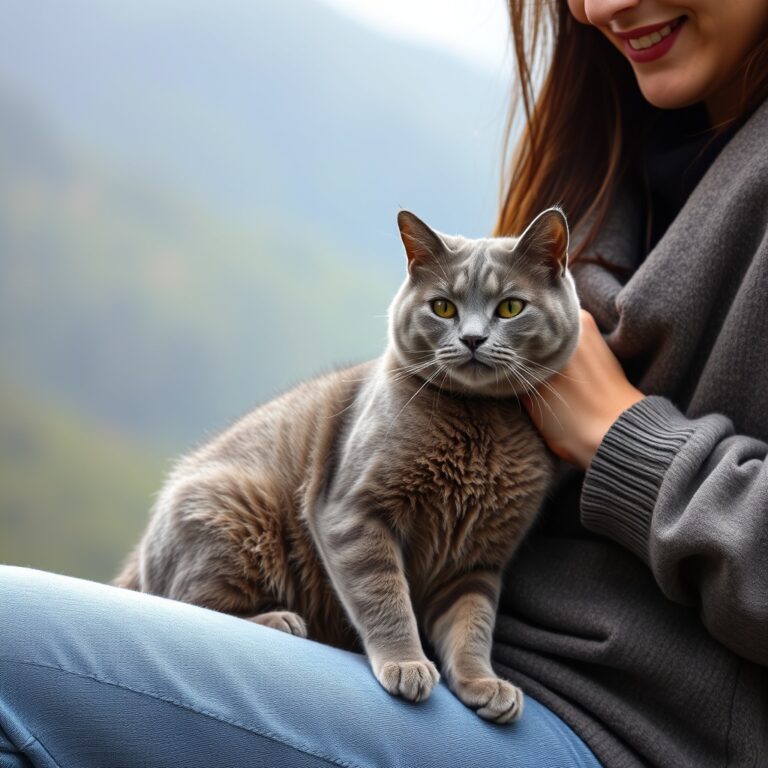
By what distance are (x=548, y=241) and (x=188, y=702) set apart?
2.22ft

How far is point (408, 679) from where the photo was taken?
0.96 metres

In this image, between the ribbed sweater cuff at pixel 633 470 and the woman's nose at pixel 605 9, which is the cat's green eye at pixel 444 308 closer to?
the ribbed sweater cuff at pixel 633 470

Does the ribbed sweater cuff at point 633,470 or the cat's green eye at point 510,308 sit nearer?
the ribbed sweater cuff at point 633,470

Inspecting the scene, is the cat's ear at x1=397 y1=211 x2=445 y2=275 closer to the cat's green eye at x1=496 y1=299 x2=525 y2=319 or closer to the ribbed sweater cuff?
the cat's green eye at x1=496 y1=299 x2=525 y2=319

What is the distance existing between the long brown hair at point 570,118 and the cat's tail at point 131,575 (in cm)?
75

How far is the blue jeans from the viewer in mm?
815

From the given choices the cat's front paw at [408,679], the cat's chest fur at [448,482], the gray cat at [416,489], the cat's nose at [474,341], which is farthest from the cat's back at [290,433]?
the cat's front paw at [408,679]

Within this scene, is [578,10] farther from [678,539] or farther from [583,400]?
[678,539]

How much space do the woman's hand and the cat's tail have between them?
619 millimetres

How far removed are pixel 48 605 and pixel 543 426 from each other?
618 millimetres

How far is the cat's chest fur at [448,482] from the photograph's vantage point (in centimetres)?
113

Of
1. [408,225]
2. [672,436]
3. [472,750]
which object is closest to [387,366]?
[408,225]

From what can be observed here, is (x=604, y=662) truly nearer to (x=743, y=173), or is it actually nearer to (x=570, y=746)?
(x=570, y=746)

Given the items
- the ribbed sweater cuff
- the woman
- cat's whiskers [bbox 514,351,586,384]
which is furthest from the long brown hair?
the ribbed sweater cuff
